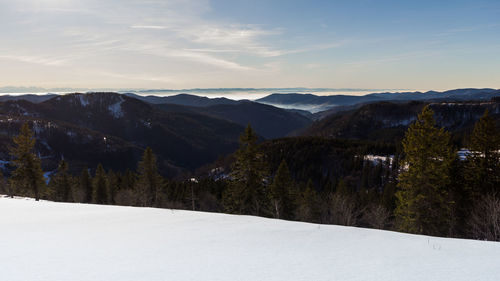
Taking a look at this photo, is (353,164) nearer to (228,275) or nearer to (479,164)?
(479,164)

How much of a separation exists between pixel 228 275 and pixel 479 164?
94.5 ft

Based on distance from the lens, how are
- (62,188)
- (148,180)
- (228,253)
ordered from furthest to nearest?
(62,188), (148,180), (228,253)

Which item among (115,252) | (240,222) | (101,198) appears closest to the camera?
(115,252)

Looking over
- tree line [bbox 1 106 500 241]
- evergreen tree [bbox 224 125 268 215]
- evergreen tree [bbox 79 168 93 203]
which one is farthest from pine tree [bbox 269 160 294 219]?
evergreen tree [bbox 79 168 93 203]

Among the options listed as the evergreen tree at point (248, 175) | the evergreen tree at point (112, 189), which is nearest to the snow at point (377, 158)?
the evergreen tree at point (112, 189)

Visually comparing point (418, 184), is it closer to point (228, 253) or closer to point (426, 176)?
point (426, 176)

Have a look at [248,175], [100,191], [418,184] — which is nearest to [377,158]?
[100,191]

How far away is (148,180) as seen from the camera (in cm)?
4369

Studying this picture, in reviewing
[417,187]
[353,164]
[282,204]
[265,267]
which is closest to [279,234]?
[265,267]

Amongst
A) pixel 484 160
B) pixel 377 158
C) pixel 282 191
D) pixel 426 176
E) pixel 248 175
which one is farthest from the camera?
pixel 377 158

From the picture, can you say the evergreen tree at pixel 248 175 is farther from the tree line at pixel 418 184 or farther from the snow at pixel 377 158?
the snow at pixel 377 158

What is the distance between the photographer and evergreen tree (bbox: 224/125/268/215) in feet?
92.3

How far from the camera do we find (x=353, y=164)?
15625 centimetres

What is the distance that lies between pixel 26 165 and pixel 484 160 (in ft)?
167
